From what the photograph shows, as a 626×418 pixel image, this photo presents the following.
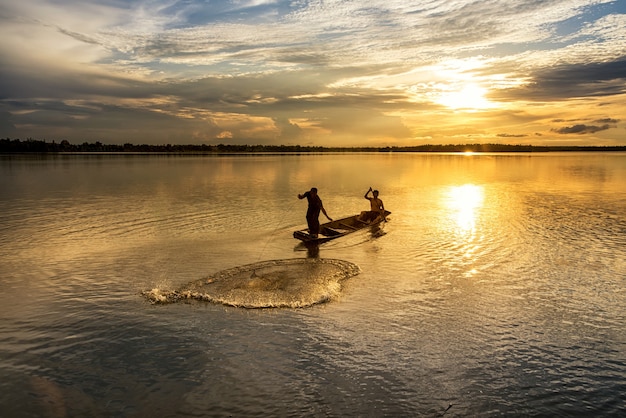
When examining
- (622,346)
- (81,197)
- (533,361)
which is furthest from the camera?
(81,197)

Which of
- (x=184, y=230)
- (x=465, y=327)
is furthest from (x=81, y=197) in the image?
(x=465, y=327)

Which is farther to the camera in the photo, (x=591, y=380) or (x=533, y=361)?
(x=533, y=361)

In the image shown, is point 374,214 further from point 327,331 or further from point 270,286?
point 327,331

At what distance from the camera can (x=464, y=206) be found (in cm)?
3594

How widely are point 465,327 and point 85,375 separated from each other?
30.2 ft

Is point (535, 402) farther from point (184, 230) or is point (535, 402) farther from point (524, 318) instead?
point (184, 230)

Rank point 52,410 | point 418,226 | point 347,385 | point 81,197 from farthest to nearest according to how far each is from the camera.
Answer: point 81,197 < point 418,226 < point 347,385 < point 52,410

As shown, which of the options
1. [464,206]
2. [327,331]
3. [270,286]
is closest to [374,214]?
[464,206]

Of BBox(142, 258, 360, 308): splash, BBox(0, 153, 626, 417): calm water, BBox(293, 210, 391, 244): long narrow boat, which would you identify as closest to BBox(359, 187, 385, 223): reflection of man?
BBox(293, 210, 391, 244): long narrow boat

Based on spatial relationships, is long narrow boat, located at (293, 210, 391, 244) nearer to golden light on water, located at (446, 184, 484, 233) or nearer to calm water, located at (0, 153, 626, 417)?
calm water, located at (0, 153, 626, 417)

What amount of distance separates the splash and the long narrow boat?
3314 millimetres

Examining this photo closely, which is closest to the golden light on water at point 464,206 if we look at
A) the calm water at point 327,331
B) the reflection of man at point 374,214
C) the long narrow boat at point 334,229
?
the calm water at point 327,331

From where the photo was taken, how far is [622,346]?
34.0 feet

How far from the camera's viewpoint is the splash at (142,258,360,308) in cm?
1295
